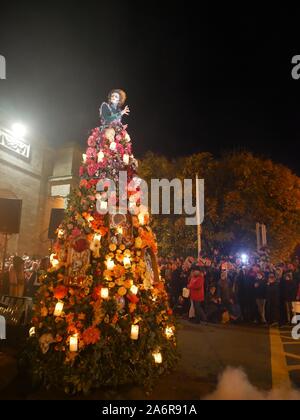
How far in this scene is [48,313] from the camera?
5.29 m

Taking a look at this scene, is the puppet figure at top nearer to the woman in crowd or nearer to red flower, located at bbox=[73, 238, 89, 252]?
red flower, located at bbox=[73, 238, 89, 252]

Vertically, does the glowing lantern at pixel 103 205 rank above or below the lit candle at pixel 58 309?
above

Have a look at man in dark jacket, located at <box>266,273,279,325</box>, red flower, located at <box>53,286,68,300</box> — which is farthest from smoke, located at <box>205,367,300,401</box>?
man in dark jacket, located at <box>266,273,279,325</box>

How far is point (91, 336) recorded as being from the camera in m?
4.94

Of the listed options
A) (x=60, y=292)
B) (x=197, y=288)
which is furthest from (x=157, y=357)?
(x=197, y=288)

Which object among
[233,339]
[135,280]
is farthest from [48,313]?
[233,339]

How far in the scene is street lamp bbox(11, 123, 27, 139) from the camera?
21.3 m

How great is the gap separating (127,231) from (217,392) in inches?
119

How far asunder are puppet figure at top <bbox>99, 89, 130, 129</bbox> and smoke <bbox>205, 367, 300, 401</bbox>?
508 cm

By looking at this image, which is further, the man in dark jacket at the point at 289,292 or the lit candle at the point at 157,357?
the man in dark jacket at the point at 289,292

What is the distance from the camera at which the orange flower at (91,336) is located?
16.2 ft

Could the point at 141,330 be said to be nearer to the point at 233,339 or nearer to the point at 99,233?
the point at 99,233

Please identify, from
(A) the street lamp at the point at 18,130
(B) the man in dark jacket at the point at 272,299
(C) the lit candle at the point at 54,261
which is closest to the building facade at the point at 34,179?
(A) the street lamp at the point at 18,130

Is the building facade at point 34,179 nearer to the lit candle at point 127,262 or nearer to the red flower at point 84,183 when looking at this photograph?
the red flower at point 84,183
